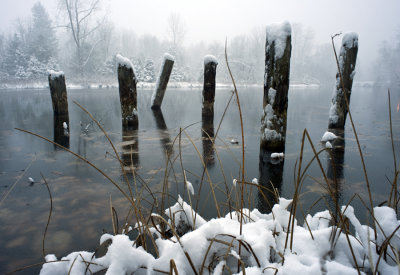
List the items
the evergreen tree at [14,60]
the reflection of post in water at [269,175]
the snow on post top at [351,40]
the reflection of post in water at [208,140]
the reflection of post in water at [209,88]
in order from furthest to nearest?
the evergreen tree at [14,60] → the reflection of post in water at [209,88] → the snow on post top at [351,40] → the reflection of post in water at [208,140] → the reflection of post in water at [269,175]

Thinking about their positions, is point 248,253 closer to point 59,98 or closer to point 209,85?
point 209,85

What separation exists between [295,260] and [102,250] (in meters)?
1.32

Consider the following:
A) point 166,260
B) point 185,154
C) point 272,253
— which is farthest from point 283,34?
point 166,260

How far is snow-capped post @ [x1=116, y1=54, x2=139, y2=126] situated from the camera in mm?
6113

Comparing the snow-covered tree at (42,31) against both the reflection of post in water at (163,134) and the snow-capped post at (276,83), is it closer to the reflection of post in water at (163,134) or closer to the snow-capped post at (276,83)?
the reflection of post in water at (163,134)

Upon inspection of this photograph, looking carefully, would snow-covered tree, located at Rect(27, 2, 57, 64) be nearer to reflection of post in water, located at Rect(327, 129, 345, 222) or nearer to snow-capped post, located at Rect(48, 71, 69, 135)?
snow-capped post, located at Rect(48, 71, 69, 135)

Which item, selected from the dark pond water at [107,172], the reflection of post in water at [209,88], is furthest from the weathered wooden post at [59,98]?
the reflection of post in water at [209,88]

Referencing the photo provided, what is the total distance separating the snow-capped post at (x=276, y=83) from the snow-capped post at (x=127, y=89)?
377cm

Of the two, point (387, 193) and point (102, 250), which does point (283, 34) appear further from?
point (102, 250)

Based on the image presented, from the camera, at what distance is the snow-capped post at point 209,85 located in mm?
7363

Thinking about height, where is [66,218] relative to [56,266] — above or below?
below

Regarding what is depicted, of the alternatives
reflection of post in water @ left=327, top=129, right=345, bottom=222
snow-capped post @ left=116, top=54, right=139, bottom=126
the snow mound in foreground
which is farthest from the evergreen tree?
the snow mound in foreground

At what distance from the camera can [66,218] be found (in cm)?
218

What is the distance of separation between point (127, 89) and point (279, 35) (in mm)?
4080
